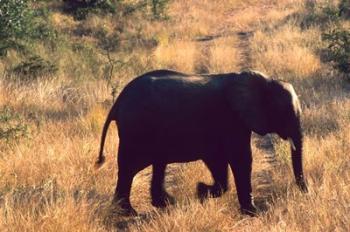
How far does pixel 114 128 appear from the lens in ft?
26.5

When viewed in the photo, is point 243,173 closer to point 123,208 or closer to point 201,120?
point 201,120

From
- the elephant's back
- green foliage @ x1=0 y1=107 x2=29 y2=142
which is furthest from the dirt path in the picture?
green foliage @ x1=0 y1=107 x2=29 y2=142

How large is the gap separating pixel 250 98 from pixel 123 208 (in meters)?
1.52

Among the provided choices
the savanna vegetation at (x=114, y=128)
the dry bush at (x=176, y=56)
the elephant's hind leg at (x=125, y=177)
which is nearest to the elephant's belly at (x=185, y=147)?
the elephant's hind leg at (x=125, y=177)

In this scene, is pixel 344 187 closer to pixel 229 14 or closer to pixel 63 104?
pixel 63 104

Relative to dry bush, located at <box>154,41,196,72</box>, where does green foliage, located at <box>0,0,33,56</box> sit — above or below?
above

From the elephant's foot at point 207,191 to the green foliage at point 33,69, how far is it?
648 centimetres

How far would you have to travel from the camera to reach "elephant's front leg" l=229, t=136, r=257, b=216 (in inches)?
209

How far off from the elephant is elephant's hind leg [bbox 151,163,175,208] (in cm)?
25

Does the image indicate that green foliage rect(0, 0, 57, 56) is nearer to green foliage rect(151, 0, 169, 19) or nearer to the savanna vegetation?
the savanna vegetation

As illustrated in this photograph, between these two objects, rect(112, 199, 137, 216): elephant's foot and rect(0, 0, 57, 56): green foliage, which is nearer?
rect(112, 199, 137, 216): elephant's foot

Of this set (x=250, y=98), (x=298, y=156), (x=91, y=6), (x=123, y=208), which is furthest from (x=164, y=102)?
(x=91, y=6)

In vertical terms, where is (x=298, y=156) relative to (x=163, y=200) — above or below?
above

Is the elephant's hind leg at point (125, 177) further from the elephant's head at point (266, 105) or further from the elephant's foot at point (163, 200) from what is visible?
the elephant's head at point (266, 105)
